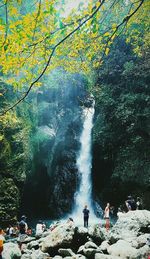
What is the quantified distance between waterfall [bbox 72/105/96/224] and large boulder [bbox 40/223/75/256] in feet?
40.7

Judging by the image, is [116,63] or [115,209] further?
[116,63]

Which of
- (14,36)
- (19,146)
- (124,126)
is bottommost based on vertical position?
(14,36)

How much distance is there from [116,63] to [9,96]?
11.3 meters

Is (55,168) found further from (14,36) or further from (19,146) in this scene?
(14,36)

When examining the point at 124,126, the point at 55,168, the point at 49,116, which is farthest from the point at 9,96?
the point at 124,126

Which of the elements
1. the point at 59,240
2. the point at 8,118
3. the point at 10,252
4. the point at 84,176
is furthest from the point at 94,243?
the point at 84,176

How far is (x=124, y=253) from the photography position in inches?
355

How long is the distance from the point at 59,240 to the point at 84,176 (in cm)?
1551

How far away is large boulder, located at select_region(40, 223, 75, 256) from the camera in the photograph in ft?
34.3

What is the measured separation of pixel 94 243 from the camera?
10.8 metres

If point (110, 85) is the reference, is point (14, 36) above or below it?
below

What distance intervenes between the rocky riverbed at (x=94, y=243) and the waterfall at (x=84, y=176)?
38.0ft

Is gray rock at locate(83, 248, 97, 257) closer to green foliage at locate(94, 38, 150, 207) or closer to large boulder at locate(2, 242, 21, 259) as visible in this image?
large boulder at locate(2, 242, 21, 259)

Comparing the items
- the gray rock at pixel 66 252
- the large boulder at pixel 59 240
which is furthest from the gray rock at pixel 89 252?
the large boulder at pixel 59 240
